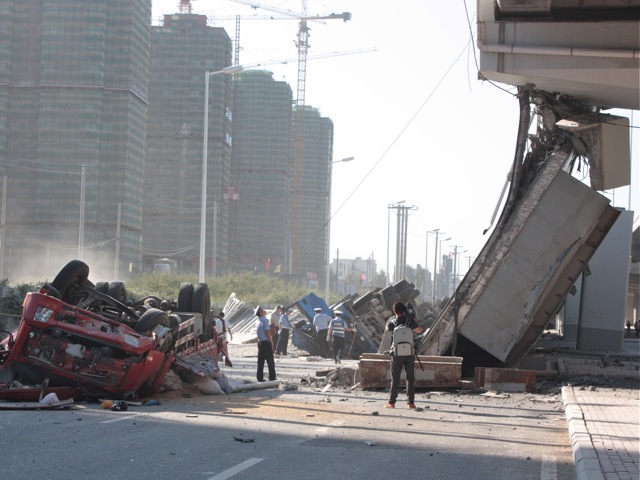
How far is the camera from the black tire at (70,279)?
43.6ft

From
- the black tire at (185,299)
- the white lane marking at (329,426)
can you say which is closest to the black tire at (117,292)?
the black tire at (185,299)

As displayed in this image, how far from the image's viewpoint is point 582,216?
17.7m

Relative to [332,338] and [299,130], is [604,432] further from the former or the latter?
[299,130]

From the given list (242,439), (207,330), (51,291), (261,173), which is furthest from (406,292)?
(261,173)

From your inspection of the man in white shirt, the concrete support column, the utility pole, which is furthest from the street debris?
the utility pole

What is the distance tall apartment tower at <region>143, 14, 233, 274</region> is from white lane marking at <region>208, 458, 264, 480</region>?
355 ft

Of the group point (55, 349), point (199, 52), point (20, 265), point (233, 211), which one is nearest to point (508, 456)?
point (55, 349)

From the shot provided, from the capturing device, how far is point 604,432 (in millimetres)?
9852

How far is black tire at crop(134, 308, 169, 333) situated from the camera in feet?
41.9

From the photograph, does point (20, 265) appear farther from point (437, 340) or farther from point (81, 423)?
point (81, 423)

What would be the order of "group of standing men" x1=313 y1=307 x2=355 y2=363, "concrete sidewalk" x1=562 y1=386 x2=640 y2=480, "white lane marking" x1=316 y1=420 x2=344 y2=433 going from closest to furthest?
"concrete sidewalk" x1=562 y1=386 x2=640 y2=480 < "white lane marking" x1=316 y1=420 x2=344 y2=433 < "group of standing men" x1=313 y1=307 x2=355 y2=363

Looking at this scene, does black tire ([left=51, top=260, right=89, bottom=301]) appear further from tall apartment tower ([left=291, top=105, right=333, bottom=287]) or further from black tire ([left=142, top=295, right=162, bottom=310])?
tall apartment tower ([left=291, top=105, right=333, bottom=287])

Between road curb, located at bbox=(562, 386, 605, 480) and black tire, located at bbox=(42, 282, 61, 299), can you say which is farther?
black tire, located at bbox=(42, 282, 61, 299)

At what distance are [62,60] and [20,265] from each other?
20.5 metres
